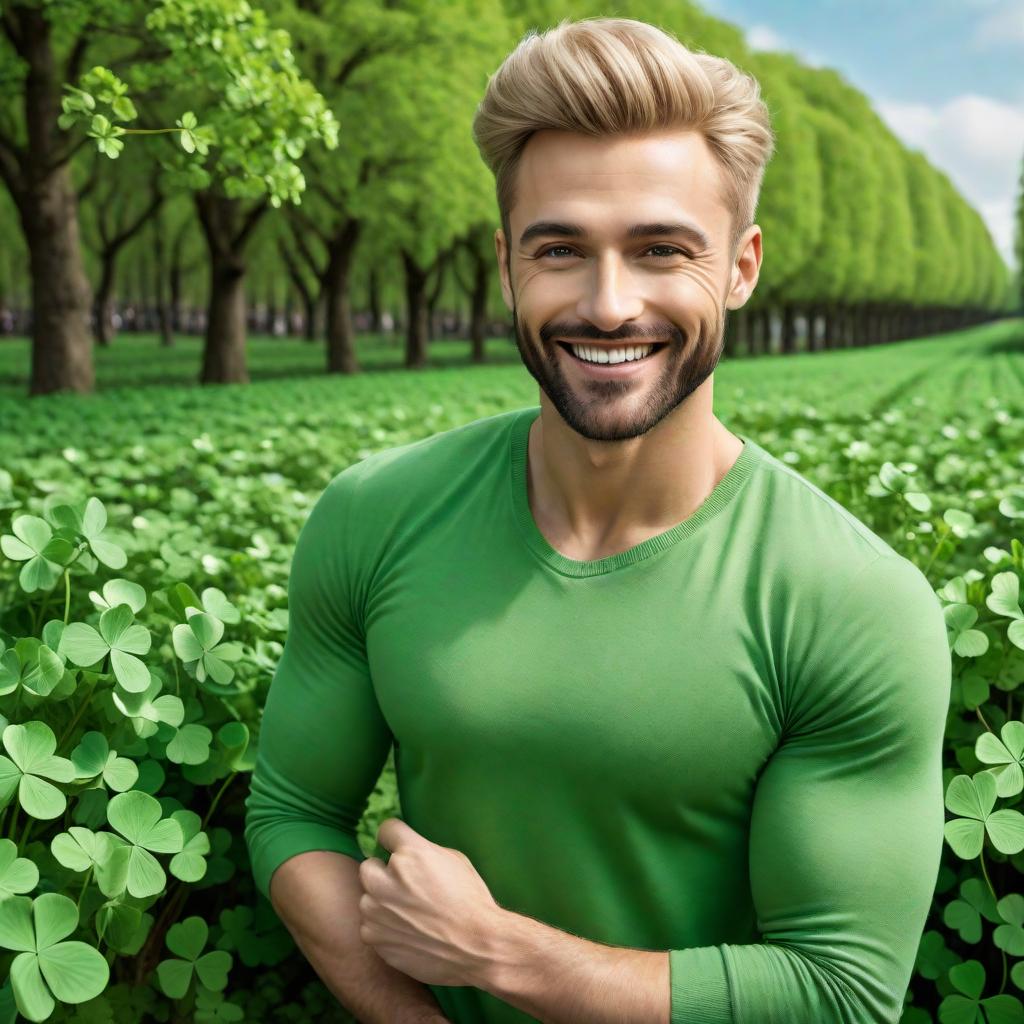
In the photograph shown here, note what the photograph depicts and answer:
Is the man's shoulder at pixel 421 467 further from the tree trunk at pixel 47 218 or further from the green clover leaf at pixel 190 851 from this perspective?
the tree trunk at pixel 47 218

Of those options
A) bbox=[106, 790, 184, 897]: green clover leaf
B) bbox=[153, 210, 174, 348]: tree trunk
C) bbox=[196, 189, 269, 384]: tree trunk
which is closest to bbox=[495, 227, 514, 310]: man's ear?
bbox=[106, 790, 184, 897]: green clover leaf

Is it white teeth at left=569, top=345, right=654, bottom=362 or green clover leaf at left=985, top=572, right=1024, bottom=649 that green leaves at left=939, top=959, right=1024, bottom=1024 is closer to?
green clover leaf at left=985, top=572, right=1024, bottom=649

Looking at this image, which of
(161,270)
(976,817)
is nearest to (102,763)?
(976,817)

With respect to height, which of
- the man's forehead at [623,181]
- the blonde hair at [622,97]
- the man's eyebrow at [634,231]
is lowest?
the man's eyebrow at [634,231]

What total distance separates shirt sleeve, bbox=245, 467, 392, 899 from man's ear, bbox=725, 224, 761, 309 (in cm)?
79

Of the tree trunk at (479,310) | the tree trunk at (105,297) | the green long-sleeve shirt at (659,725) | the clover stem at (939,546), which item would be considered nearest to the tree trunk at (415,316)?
the tree trunk at (479,310)

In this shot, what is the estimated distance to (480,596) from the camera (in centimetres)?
189

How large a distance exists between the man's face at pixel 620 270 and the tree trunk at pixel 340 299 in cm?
2426

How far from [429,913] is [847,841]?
0.64 metres

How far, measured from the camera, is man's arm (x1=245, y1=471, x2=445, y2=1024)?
6.43 ft

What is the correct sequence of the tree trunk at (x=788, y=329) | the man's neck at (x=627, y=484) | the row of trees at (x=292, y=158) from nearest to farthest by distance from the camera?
the man's neck at (x=627, y=484)
the row of trees at (x=292, y=158)
the tree trunk at (x=788, y=329)

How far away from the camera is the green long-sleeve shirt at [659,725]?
167cm

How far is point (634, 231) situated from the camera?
178cm

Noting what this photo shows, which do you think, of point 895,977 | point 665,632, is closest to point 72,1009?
point 665,632
